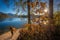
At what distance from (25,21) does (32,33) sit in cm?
21

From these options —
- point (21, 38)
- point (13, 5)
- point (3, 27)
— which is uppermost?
point (13, 5)

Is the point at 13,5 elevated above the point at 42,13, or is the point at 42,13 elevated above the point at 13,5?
the point at 13,5

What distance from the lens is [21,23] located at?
198 centimetres

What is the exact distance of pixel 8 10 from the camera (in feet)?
6.43

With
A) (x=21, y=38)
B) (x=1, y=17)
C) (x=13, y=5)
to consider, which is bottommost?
(x=21, y=38)

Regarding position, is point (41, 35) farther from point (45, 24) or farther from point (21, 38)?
point (21, 38)

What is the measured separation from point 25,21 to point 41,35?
32cm

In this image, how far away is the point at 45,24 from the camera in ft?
6.63

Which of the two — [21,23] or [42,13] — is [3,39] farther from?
[42,13]

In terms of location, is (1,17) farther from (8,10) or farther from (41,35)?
(41,35)

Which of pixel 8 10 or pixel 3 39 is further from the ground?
pixel 8 10

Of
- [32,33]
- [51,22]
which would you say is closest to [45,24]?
[51,22]

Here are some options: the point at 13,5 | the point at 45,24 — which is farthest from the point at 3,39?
the point at 45,24

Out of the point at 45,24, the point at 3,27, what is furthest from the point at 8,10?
the point at 45,24
